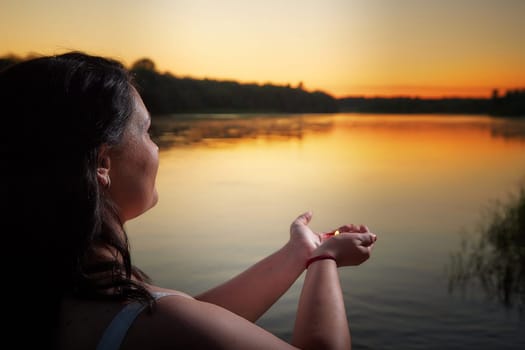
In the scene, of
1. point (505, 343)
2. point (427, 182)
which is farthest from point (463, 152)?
point (505, 343)

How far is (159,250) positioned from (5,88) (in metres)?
7.24

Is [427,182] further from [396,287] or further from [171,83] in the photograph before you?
[171,83]

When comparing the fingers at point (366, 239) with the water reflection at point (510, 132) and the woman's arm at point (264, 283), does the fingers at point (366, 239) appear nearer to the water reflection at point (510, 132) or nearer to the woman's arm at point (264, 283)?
the woman's arm at point (264, 283)

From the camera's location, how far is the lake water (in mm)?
5613

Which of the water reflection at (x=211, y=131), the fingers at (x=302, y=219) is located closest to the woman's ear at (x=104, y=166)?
the fingers at (x=302, y=219)

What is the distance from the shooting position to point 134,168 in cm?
142

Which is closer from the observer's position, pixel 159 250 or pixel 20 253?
pixel 20 253

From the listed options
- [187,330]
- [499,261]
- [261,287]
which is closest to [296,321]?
[187,330]

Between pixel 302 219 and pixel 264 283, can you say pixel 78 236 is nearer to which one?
pixel 264 283

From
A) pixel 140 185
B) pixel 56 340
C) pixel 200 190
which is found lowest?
pixel 200 190

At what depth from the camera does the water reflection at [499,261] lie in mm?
6277

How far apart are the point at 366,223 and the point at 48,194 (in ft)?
31.8

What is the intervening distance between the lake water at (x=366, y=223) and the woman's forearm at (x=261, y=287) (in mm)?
3317

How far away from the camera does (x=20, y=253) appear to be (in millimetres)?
1225
